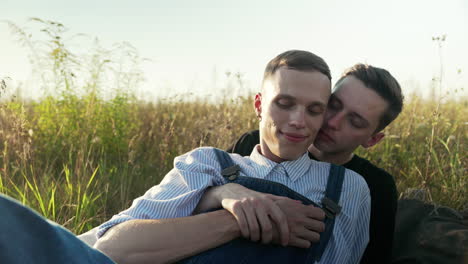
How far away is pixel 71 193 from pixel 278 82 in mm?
2215

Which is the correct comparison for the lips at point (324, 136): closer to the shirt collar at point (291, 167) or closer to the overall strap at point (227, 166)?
the shirt collar at point (291, 167)

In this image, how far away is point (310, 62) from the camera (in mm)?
2557

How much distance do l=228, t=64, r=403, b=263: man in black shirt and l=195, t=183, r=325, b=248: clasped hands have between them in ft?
1.98

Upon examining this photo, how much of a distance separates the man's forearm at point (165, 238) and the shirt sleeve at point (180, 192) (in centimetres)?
10

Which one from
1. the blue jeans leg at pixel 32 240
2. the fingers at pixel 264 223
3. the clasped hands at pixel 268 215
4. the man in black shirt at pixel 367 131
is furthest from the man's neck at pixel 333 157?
the blue jeans leg at pixel 32 240

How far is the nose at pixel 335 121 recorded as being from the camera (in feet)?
9.21

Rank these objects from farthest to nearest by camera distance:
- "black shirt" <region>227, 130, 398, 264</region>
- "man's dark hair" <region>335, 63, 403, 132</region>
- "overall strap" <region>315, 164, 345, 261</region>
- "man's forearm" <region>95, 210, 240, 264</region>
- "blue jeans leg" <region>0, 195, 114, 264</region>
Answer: "man's dark hair" <region>335, 63, 403, 132</region> → "black shirt" <region>227, 130, 398, 264</region> → "overall strap" <region>315, 164, 345, 261</region> → "man's forearm" <region>95, 210, 240, 264</region> → "blue jeans leg" <region>0, 195, 114, 264</region>

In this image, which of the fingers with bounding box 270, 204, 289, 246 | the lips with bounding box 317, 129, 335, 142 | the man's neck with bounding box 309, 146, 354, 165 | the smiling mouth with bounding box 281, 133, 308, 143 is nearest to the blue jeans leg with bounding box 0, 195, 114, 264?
the fingers with bounding box 270, 204, 289, 246

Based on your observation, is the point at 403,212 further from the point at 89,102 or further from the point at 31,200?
the point at 89,102

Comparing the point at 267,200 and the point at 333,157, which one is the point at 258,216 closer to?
the point at 267,200

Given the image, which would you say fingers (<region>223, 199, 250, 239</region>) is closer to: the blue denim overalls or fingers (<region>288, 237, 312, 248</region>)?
the blue denim overalls

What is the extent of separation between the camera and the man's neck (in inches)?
119

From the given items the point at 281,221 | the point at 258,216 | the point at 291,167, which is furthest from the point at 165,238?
the point at 291,167

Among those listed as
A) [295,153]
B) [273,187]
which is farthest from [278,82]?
[273,187]
